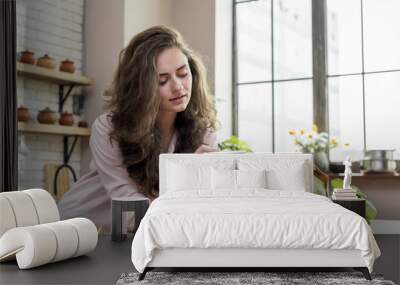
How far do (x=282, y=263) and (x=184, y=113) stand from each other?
1.75m

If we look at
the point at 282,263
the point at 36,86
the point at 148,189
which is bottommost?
the point at 282,263

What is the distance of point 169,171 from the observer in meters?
4.12

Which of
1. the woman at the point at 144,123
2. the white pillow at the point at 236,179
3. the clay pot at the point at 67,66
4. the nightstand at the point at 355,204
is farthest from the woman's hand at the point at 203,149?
the clay pot at the point at 67,66

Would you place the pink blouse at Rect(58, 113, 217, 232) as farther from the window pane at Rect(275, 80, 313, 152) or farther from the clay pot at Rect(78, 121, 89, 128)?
the window pane at Rect(275, 80, 313, 152)

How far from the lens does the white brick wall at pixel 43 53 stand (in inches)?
212

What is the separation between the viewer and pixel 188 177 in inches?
159

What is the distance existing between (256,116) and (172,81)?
10.2 feet

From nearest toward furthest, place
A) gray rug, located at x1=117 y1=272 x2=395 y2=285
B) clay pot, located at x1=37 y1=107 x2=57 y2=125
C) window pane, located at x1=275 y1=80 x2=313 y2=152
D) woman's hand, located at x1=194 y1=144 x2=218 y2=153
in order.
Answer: gray rug, located at x1=117 y1=272 x2=395 y2=285 < woman's hand, located at x1=194 y1=144 x2=218 y2=153 < clay pot, located at x1=37 y1=107 x2=57 y2=125 < window pane, located at x1=275 y1=80 x2=313 y2=152

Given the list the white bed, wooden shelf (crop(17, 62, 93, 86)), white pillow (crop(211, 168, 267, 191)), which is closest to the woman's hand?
white pillow (crop(211, 168, 267, 191))

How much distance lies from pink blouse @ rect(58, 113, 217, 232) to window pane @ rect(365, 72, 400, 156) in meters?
2.70

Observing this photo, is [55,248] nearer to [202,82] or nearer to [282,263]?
[282,263]

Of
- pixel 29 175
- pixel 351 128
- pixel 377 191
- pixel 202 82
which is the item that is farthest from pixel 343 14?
pixel 29 175

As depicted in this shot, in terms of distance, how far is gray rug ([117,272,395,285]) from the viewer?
2.72 m

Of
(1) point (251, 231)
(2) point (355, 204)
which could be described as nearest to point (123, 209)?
(1) point (251, 231)
